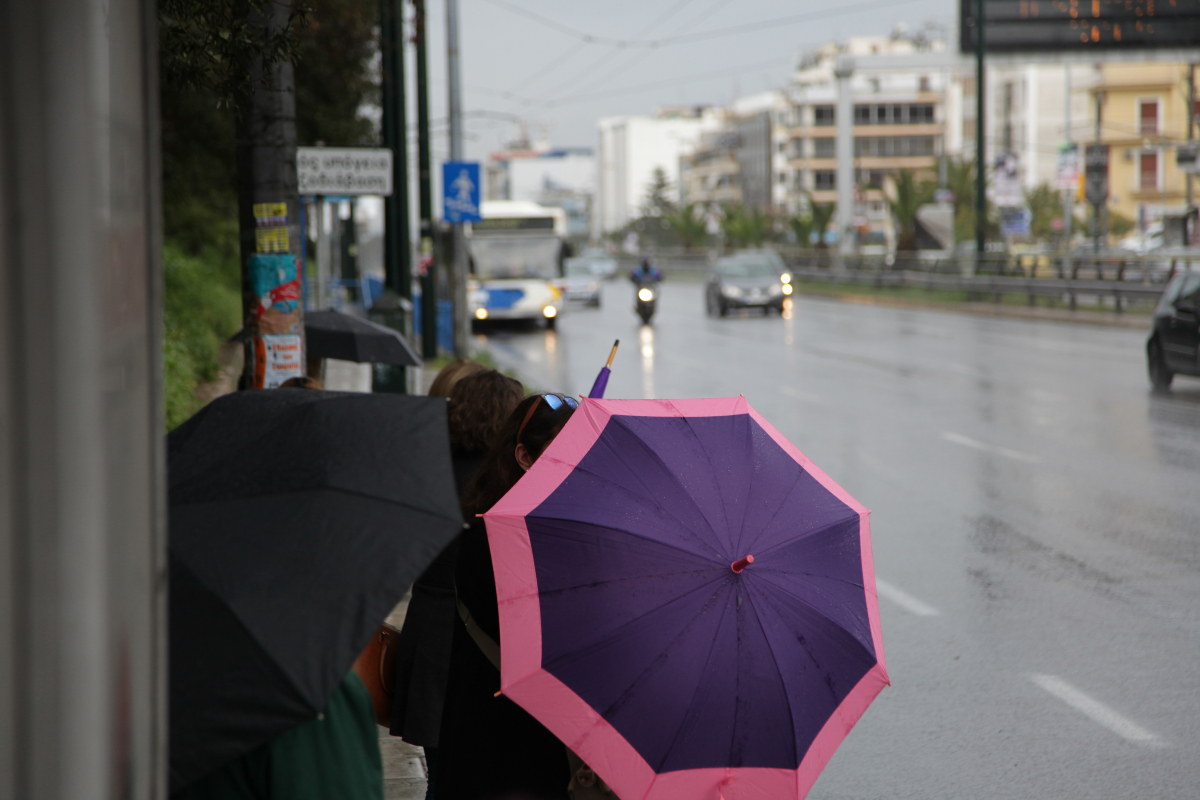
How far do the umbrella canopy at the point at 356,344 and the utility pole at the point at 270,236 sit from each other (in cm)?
73

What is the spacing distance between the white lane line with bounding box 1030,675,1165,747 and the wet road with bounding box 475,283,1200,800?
1 cm

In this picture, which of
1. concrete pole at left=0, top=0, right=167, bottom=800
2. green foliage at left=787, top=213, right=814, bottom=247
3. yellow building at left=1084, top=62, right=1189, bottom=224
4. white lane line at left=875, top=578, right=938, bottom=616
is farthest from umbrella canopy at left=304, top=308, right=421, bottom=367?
yellow building at left=1084, top=62, right=1189, bottom=224

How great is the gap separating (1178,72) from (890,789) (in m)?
90.8

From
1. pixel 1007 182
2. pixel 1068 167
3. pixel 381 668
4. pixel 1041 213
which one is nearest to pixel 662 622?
pixel 381 668

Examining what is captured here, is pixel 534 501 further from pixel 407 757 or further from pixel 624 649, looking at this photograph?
pixel 407 757

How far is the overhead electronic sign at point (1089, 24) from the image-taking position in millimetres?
30969

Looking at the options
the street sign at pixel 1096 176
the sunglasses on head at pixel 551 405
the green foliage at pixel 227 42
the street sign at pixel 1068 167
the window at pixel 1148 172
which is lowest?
the sunglasses on head at pixel 551 405

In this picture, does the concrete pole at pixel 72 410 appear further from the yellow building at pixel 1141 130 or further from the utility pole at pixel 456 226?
the yellow building at pixel 1141 130

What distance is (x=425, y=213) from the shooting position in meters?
21.2

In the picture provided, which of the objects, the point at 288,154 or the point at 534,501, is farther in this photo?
the point at 288,154

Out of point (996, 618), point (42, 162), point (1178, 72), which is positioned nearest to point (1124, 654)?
point (996, 618)

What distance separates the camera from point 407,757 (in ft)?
16.1

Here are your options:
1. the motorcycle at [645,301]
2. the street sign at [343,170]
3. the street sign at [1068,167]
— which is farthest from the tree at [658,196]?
the street sign at [343,170]

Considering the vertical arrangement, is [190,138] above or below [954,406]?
above
